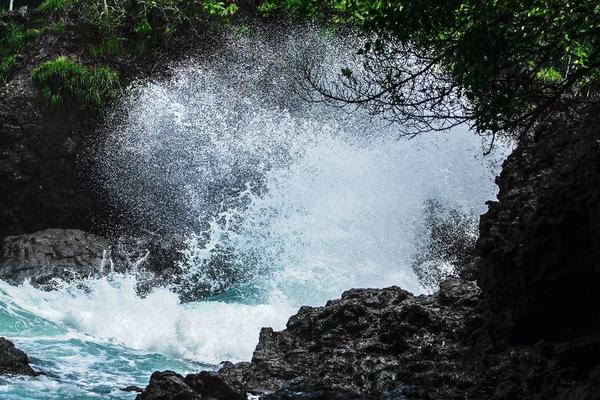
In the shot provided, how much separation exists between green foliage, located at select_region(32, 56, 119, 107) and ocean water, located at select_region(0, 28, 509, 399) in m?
0.52

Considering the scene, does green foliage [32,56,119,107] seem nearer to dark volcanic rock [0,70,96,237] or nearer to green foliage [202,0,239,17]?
dark volcanic rock [0,70,96,237]

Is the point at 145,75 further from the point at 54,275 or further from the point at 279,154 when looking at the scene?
the point at 54,275

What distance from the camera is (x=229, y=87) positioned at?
1611 centimetres

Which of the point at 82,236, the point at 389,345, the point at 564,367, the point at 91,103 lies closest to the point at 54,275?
the point at 82,236

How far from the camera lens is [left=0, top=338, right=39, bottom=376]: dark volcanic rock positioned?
671 centimetres

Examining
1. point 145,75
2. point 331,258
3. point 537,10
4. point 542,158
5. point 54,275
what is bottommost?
point 542,158

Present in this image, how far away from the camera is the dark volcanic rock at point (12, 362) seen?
6715 millimetres

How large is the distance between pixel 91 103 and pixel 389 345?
33.8 ft

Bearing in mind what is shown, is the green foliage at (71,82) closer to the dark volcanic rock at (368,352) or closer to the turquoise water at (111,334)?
the turquoise water at (111,334)

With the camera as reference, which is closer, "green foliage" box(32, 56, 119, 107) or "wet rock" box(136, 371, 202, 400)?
"wet rock" box(136, 371, 202, 400)

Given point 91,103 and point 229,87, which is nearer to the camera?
point 91,103

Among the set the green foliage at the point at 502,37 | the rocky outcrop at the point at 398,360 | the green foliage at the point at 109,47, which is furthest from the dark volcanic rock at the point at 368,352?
the green foliage at the point at 109,47

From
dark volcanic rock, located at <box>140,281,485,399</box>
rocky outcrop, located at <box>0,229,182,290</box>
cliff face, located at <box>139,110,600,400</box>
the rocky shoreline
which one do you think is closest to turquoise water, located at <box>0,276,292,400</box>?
rocky outcrop, located at <box>0,229,182,290</box>

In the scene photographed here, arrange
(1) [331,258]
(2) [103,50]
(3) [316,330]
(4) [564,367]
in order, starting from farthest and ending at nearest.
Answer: (2) [103,50], (1) [331,258], (3) [316,330], (4) [564,367]
